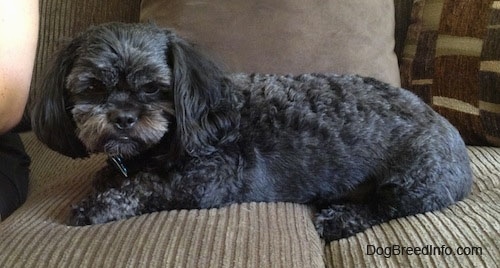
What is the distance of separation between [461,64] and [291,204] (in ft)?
2.21

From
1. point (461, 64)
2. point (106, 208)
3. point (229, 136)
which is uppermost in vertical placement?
point (461, 64)

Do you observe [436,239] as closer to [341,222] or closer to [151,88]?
[341,222]

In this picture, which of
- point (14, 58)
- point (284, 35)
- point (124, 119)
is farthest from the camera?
point (284, 35)

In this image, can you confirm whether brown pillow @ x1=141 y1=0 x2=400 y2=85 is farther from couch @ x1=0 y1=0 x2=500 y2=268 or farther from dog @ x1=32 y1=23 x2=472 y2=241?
dog @ x1=32 y1=23 x2=472 y2=241

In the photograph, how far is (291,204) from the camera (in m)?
1.38

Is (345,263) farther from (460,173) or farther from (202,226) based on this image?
(460,173)

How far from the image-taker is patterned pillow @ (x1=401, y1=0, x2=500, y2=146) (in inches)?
65.1

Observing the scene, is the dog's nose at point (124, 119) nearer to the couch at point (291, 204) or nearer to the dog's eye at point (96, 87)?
the dog's eye at point (96, 87)

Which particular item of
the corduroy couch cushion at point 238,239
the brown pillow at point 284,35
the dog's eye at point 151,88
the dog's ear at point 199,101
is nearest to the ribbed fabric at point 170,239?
the corduroy couch cushion at point 238,239

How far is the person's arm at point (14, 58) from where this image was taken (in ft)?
4.64

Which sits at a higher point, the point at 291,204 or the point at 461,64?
the point at 461,64

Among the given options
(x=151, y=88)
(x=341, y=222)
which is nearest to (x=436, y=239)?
(x=341, y=222)

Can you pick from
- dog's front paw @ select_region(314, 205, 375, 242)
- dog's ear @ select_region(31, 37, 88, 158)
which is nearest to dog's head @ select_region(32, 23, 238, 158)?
dog's ear @ select_region(31, 37, 88, 158)

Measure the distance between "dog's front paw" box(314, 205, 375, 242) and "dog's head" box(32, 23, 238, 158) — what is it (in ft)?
0.89
